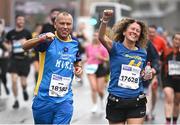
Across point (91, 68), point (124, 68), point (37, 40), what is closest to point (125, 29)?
point (124, 68)

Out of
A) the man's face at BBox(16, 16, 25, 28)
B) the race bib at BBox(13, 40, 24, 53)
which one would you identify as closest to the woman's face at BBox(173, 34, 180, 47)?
the man's face at BBox(16, 16, 25, 28)

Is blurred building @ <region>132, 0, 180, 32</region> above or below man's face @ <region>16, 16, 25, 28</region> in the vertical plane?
below

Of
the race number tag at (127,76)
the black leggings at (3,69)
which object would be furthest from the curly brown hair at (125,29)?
the black leggings at (3,69)

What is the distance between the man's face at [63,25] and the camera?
641 centimetres

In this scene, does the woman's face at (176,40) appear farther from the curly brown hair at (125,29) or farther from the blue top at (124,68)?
the blue top at (124,68)

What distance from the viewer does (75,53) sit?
260 inches

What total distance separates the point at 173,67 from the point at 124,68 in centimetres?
319

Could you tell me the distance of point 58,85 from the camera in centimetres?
641

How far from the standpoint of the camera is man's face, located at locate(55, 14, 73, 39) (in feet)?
21.0

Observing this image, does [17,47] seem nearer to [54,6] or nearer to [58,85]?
[58,85]

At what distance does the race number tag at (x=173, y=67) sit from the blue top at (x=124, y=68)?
3.05 m

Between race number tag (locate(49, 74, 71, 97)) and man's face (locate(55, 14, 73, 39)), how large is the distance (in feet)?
1.53

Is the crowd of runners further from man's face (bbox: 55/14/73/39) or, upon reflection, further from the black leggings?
the black leggings

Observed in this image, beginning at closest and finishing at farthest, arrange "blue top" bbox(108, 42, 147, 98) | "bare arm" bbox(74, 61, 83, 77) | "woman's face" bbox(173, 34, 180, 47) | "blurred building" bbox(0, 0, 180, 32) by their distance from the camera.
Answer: "bare arm" bbox(74, 61, 83, 77) → "blue top" bbox(108, 42, 147, 98) → "woman's face" bbox(173, 34, 180, 47) → "blurred building" bbox(0, 0, 180, 32)
